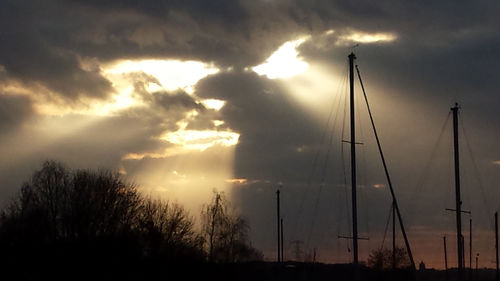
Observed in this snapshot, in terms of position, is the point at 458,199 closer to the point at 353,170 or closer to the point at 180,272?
the point at 353,170

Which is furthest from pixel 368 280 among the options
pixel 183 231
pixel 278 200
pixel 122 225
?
pixel 122 225

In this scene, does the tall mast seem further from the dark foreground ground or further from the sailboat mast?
the sailboat mast

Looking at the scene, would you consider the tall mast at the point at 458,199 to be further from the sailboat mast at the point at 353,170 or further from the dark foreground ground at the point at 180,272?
the sailboat mast at the point at 353,170

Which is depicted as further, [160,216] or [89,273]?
[160,216]

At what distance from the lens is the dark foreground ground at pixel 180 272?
71125 mm

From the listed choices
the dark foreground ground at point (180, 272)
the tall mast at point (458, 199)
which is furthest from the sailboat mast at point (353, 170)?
the dark foreground ground at point (180, 272)

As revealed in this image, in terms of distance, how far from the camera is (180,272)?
78188 millimetres

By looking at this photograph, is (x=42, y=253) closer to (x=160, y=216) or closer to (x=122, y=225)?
(x=122, y=225)

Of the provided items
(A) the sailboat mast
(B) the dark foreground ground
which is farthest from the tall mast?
(A) the sailboat mast

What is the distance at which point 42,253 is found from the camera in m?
73.9

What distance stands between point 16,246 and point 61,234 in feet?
21.4

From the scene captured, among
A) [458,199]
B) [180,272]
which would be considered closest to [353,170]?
[458,199]

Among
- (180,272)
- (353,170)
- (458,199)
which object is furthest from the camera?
(180,272)

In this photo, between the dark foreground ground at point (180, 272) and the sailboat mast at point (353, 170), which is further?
the dark foreground ground at point (180, 272)
